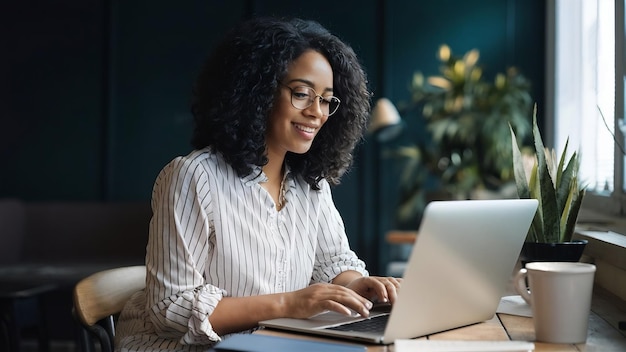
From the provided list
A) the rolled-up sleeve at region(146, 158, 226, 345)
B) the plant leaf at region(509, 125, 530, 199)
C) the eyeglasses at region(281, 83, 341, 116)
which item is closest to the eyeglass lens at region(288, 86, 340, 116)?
the eyeglasses at region(281, 83, 341, 116)

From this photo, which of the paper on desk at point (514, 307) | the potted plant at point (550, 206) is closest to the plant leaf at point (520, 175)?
the potted plant at point (550, 206)

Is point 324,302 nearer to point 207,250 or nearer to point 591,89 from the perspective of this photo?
point 207,250

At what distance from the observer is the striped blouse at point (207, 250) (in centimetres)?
167

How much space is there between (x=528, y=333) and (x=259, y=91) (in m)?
0.86

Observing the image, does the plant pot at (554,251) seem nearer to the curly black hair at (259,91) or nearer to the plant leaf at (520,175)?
the plant leaf at (520,175)

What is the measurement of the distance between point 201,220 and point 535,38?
434 centimetres

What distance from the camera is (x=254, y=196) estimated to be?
1870 mm

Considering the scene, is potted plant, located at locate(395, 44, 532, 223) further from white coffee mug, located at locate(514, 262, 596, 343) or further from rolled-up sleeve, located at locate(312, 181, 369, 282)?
white coffee mug, located at locate(514, 262, 596, 343)

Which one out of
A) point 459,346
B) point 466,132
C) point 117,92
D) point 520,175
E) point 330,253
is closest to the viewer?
point 459,346

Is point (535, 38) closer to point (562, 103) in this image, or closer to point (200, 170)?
point (562, 103)

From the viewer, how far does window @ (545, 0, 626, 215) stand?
2725 millimetres

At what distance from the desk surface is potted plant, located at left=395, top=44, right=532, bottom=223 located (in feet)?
11.4

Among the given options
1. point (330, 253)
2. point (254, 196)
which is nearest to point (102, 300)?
point (254, 196)

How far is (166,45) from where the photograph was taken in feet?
19.6
